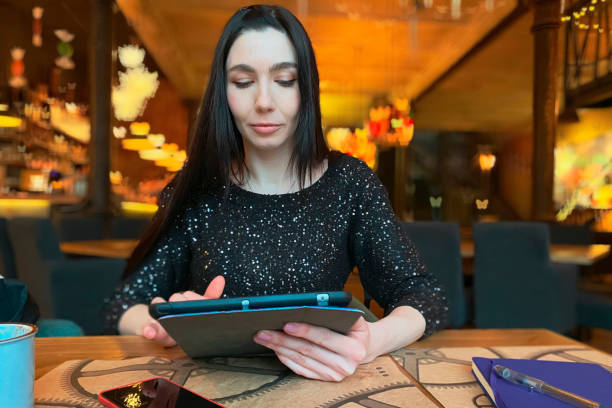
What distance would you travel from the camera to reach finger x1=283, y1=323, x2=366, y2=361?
0.68 metres

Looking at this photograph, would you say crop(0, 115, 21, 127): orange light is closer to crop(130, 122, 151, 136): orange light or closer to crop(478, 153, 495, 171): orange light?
crop(130, 122, 151, 136): orange light

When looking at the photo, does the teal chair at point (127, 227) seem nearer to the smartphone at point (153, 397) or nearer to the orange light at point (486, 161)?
the smartphone at point (153, 397)

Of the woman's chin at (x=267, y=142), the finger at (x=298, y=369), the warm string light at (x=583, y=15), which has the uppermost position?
the warm string light at (x=583, y=15)

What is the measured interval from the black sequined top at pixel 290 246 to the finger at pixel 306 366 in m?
0.45

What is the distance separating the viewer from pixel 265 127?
107 centimetres

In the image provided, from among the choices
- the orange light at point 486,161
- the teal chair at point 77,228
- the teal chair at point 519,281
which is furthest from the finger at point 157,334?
the orange light at point 486,161

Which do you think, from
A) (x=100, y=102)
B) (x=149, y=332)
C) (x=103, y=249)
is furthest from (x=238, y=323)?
(x=100, y=102)

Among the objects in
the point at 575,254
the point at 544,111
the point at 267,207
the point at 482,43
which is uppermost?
the point at 482,43

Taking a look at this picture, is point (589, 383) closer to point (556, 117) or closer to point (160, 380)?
point (160, 380)

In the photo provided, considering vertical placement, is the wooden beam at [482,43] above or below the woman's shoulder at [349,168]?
above

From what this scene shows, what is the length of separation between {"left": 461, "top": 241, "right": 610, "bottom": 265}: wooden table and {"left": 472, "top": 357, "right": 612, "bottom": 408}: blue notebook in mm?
2218

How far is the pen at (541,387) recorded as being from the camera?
583 millimetres

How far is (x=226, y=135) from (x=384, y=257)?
1.58ft

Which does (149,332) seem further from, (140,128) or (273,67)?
(140,128)
